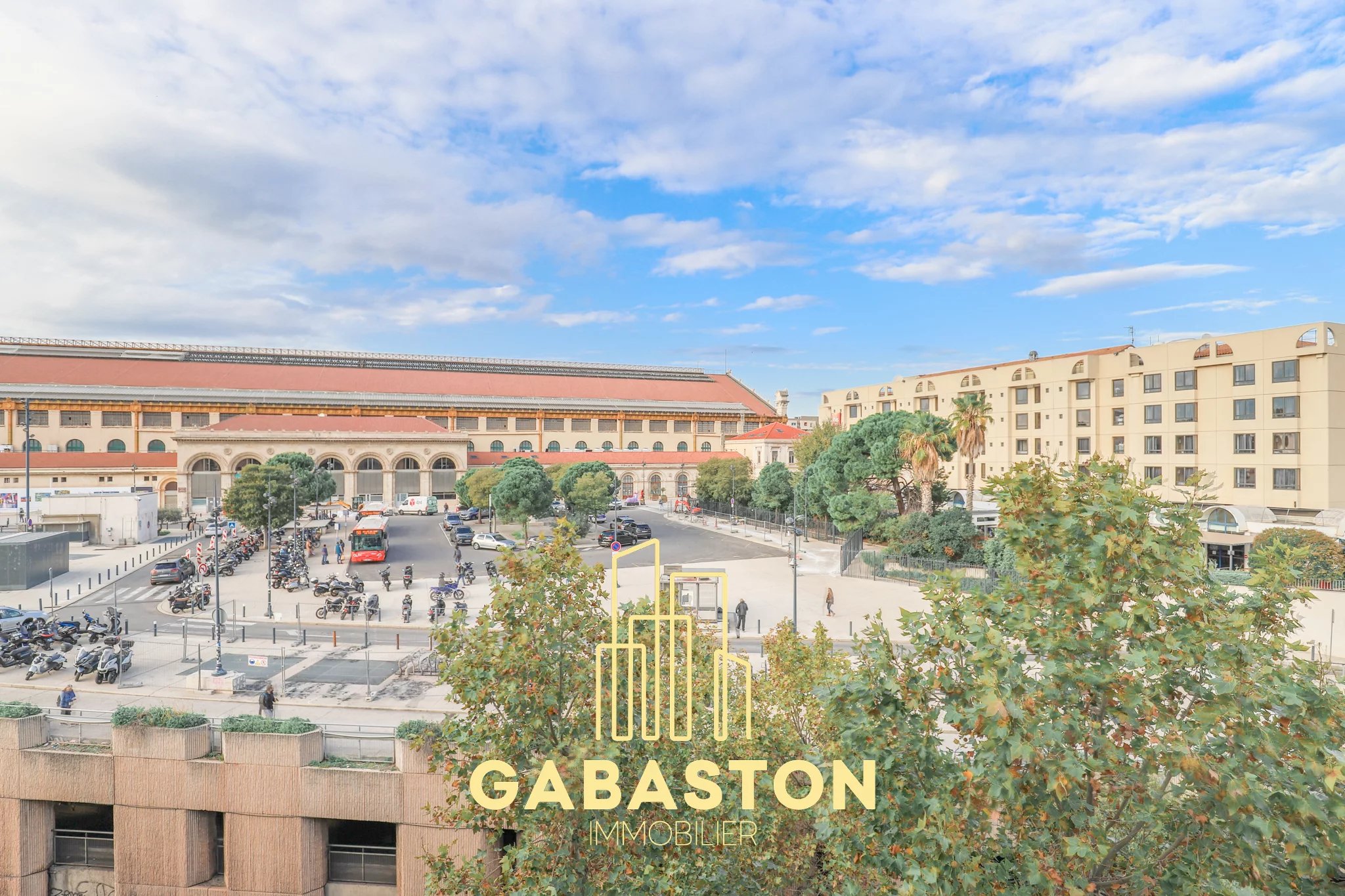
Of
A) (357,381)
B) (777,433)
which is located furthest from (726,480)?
(357,381)

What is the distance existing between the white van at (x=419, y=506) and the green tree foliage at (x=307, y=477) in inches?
333

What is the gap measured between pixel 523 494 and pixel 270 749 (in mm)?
36903

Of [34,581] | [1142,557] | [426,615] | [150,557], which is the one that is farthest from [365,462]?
[1142,557]

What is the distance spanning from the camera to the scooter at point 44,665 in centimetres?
2470

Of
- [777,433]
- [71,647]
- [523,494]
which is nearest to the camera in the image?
[71,647]

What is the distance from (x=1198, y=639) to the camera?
6.92 m

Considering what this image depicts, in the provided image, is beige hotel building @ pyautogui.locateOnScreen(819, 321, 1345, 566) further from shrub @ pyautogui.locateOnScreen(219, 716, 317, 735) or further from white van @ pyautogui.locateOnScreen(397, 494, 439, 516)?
white van @ pyautogui.locateOnScreen(397, 494, 439, 516)

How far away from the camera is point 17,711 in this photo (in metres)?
17.7

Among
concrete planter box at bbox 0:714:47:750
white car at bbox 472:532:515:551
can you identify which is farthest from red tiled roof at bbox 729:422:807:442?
concrete planter box at bbox 0:714:47:750

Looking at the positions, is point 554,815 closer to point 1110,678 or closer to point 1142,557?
point 1110,678

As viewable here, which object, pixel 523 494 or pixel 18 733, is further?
pixel 523 494

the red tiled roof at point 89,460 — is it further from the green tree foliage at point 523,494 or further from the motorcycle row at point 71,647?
the motorcycle row at point 71,647

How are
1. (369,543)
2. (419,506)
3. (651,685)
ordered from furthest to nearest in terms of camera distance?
(419,506) → (369,543) → (651,685)

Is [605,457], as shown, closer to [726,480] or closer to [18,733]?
[726,480]
